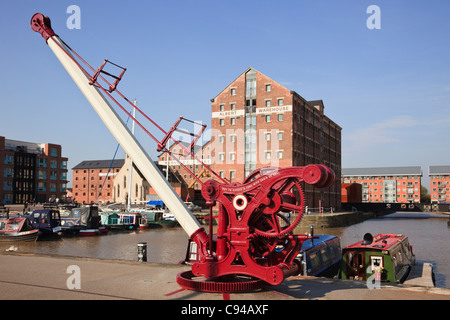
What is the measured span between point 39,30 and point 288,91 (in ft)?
172

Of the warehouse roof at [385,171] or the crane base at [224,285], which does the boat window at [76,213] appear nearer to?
the crane base at [224,285]

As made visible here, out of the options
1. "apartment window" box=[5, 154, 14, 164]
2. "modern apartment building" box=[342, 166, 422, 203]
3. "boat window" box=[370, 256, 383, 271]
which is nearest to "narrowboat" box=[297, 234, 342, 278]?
"boat window" box=[370, 256, 383, 271]

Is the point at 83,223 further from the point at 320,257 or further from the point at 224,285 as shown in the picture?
the point at 224,285

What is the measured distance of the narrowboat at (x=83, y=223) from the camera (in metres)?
43.2

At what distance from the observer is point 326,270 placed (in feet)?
62.7

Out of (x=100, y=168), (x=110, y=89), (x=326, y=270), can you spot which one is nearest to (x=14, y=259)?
(x=110, y=89)

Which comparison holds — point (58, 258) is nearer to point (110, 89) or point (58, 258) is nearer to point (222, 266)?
Result: point (110, 89)

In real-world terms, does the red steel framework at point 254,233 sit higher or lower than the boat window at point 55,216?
higher

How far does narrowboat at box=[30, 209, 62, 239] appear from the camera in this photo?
37.6 m

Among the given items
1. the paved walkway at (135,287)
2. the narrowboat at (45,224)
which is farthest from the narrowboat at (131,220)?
the paved walkway at (135,287)

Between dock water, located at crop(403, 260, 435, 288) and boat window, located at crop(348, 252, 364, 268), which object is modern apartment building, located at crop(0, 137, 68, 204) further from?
boat window, located at crop(348, 252, 364, 268)

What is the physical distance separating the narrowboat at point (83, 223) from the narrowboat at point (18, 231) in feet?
18.0

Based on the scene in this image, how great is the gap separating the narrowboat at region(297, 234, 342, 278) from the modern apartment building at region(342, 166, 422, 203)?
164 metres

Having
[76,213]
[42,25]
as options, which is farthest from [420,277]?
[76,213]
